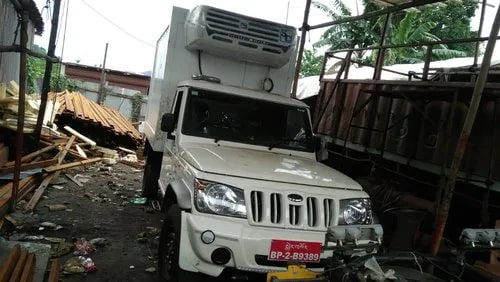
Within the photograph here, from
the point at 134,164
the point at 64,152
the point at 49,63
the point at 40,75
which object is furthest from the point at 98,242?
the point at 40,75

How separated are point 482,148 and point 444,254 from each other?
2.81m

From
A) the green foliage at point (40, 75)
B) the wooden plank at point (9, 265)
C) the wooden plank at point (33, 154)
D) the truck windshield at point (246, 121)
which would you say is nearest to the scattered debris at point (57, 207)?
the wooden plank at point (33, 154)

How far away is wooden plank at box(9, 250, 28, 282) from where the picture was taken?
3295 mm

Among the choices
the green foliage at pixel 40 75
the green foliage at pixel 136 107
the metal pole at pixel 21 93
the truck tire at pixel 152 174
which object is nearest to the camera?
the metal pole at pixel 21 93

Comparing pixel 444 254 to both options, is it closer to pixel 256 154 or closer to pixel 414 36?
pixel 256 154

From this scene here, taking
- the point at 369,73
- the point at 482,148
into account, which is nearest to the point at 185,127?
the point at 482,148

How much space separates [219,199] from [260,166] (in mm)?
595

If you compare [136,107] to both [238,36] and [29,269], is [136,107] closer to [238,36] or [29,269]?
[238,36]

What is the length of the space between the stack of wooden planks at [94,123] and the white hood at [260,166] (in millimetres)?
8949

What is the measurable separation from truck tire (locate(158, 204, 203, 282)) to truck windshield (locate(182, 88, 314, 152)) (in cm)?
112

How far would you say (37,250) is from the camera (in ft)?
14.3

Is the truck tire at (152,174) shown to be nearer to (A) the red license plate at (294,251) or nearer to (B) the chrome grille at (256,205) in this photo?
(B) the chrome grille at (256,205)

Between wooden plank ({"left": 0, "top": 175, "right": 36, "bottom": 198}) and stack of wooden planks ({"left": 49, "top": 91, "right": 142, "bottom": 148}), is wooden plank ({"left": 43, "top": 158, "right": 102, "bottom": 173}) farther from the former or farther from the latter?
stack of wooden planks ({"left": 49, "top": 91, "right": 142, "bottom": 148})

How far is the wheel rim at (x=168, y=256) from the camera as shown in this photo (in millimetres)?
3548
